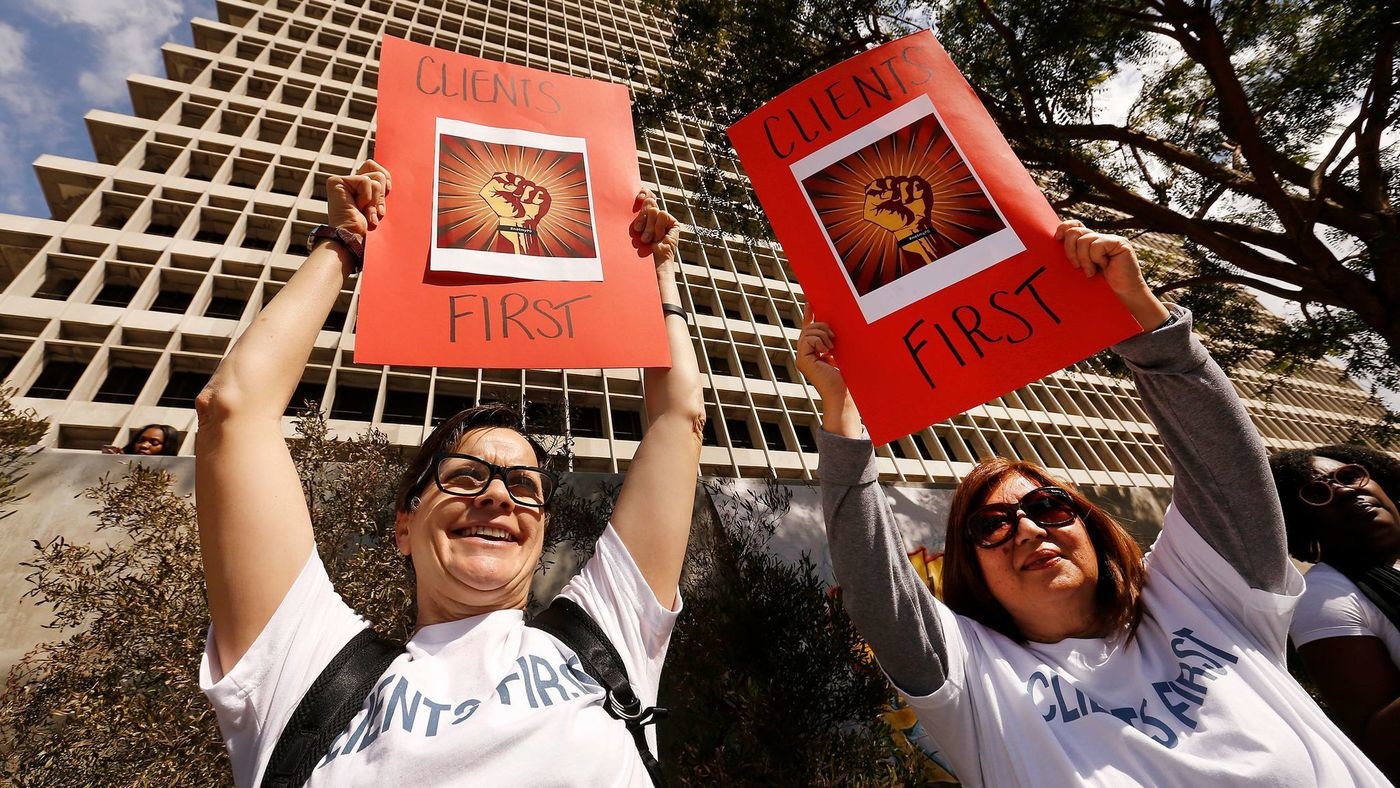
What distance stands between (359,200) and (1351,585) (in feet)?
13.0

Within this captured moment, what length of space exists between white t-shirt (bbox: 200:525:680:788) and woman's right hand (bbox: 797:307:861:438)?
1012 mm

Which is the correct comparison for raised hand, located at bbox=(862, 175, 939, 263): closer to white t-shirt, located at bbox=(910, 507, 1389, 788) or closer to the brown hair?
the brown hair

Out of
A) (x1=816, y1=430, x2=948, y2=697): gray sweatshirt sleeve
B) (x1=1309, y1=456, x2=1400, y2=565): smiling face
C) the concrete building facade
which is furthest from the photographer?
the concrete building facade

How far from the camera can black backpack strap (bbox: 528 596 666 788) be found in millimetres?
1385

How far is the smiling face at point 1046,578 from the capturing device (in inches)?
71.4

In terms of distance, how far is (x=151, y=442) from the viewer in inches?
307

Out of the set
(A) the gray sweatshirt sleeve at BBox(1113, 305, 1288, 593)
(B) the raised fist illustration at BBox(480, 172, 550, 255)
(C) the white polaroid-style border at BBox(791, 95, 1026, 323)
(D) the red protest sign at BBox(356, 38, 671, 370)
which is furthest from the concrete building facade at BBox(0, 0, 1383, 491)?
(A) the gray sweatshirt sleeve at BBox(1113, 305, 1288, 593)

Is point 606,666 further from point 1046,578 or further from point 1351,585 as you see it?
point 1351,585

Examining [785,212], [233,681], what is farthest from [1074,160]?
[233,681]

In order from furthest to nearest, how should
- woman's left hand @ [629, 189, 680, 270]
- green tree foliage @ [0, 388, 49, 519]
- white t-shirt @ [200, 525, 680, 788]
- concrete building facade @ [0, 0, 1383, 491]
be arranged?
1. concrete building facade @ [0, 0, 1383, 491]
2. green tree foliage @ [0, 388, 49, 519]
3. woman's left hand @ [629, 189, 680, 270]
4. white t-shirt @ [200, 525, 680, 788]

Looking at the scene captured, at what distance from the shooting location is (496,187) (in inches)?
82.2

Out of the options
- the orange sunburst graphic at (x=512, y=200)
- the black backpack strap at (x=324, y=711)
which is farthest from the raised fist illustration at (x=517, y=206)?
the black backpack strap at (x=324, y=711)

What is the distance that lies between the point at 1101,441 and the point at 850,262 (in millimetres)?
21084

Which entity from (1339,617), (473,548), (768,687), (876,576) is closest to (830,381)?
(876,576)
